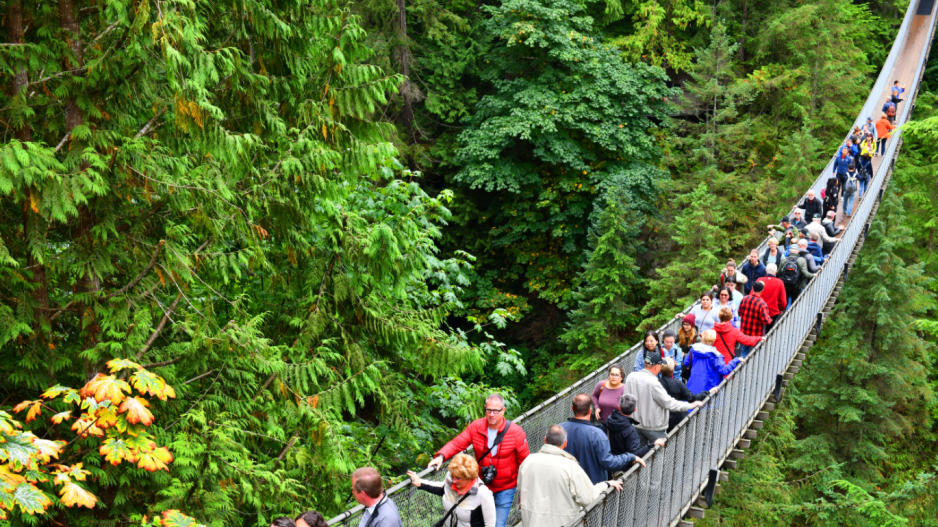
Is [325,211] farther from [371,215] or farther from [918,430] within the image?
[918,430]

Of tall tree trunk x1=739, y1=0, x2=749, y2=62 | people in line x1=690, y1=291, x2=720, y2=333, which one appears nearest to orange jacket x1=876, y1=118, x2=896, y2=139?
tall tree trunk x1=739, y1=0, x2=749, y2=62

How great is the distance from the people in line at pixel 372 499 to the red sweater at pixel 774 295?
7096mm

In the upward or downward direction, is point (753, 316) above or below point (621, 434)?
below

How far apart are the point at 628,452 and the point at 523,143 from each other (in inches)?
670

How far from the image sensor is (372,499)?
3.42 m

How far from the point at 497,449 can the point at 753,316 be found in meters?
5.22

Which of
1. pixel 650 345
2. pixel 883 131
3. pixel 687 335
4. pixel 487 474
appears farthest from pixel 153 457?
pixel 883 131

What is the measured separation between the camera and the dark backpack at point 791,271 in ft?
33.8

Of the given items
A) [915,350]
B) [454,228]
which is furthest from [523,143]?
[915,350]

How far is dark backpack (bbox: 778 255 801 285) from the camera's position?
10.3 metres

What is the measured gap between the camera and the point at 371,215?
8.80 metres

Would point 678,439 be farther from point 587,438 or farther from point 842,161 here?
point 842,161

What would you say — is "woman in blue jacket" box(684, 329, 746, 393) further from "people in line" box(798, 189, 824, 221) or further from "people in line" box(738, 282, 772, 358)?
"people in line" box(798, 189, 824, 221)

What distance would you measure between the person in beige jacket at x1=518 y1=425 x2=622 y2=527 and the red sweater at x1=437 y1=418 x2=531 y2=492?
10.5 inches
